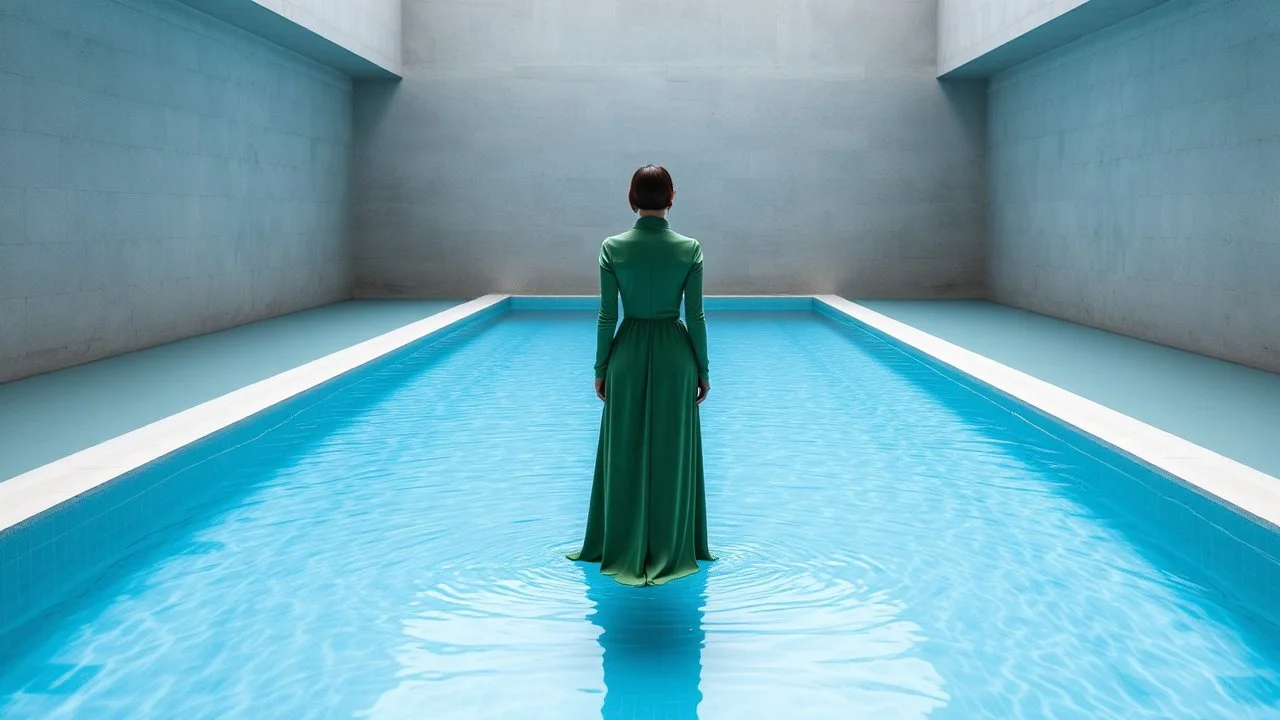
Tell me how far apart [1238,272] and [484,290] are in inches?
329

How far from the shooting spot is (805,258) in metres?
14.0

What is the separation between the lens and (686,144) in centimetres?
1389

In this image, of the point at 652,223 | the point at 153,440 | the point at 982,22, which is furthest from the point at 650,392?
the point at 982,22

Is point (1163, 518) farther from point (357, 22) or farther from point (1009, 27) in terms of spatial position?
point (357, 22)

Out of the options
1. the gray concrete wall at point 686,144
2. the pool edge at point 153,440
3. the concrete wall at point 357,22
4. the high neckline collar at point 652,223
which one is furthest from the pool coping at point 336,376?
the gray concrete wall at point 686,144

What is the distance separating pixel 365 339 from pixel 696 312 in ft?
21.1

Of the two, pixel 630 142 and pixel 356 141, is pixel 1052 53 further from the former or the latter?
pixel 356 141

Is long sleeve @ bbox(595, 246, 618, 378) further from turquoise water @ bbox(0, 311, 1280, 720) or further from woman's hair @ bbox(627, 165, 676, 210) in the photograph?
turquoise water @ bbox(0, 311, 1280, 720)

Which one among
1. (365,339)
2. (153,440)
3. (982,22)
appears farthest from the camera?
(982,22)

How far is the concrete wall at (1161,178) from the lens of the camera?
781 cm

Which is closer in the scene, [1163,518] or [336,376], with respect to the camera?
[1163,518]

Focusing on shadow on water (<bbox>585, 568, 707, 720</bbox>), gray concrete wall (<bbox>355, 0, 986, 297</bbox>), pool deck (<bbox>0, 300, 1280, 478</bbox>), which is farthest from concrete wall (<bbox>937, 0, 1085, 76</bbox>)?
shadow on water (<bbox>585, 568, 707, 720</bbox>)

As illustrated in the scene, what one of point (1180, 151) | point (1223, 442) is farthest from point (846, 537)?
point (1180, 151)

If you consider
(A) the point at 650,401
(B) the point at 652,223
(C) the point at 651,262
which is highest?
(B) the point at 652,223
